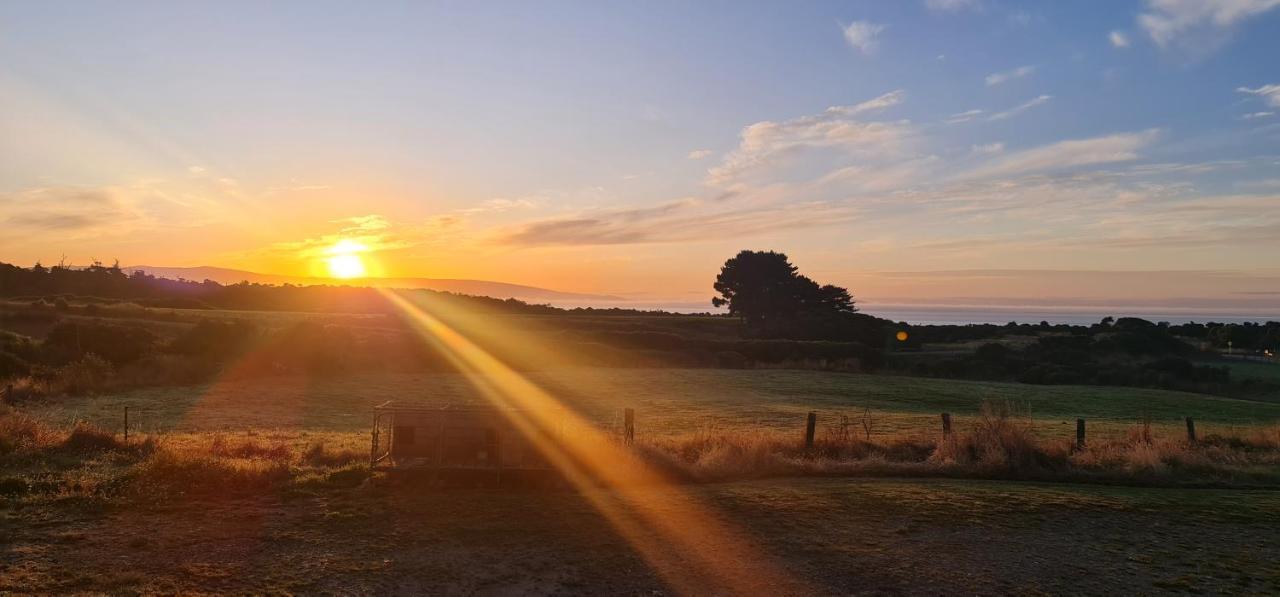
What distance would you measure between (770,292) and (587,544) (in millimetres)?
73265

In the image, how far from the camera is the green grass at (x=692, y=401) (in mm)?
24391

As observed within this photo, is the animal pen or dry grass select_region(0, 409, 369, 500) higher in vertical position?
the animal pen

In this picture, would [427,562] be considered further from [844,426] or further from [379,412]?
[844,426]

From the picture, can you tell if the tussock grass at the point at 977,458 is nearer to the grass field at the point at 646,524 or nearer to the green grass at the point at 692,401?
the grass field at the point at 646,524

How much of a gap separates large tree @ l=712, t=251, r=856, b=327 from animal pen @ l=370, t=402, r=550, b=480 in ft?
224

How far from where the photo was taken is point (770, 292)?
8106 centimetres

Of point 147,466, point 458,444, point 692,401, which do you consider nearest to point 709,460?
point 458,444

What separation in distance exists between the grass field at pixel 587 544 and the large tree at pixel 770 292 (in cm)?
6833

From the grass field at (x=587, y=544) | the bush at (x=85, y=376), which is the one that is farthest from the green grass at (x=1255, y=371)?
the bush at (x=85, y=376)

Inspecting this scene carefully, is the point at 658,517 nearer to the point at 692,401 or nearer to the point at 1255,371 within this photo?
the point at 692,401

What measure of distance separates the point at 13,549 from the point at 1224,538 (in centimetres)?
1490

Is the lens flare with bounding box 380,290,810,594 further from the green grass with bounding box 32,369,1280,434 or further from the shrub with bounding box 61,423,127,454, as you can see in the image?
the shrub with bounding box 61,423,127,454

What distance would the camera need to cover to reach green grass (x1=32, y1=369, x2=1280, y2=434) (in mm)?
24391

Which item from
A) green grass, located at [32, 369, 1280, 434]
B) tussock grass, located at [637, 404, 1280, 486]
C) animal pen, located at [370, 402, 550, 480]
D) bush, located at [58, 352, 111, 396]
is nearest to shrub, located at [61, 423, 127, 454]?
animal pen, located at [370, 402, 550, 480]
